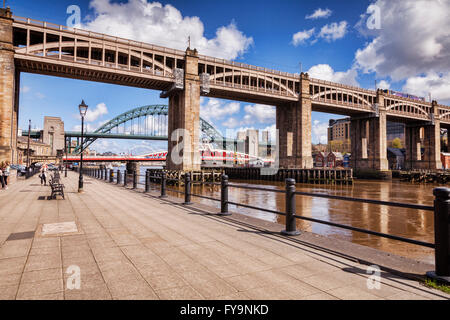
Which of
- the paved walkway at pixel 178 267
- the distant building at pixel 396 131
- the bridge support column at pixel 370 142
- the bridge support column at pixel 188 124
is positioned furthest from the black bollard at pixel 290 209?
the distant building at pixel 396 131

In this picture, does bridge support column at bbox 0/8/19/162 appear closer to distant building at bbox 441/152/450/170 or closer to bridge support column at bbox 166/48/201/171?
bridge support column at bbox 166/48/201/171

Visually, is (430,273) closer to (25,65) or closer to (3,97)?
(3,97)

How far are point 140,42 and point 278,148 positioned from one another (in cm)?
3300

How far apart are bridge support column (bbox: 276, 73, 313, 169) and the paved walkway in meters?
46.4

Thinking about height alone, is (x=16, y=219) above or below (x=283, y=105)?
below

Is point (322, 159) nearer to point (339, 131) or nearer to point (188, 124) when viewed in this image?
point (188, 124)

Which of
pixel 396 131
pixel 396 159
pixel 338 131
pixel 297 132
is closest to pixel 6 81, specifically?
pixel 297 132

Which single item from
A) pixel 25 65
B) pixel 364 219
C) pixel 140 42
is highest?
pixel 140 42

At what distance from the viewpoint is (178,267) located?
12.6ft

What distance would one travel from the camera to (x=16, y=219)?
24.2 feet

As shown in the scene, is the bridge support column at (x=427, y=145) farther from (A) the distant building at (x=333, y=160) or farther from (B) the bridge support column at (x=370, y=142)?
(B) the bridge support column at (x=370, y=142)

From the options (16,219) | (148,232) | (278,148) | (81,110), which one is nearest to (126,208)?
(16,219)

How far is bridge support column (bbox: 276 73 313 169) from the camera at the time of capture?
165 feet

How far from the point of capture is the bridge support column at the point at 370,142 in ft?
200
